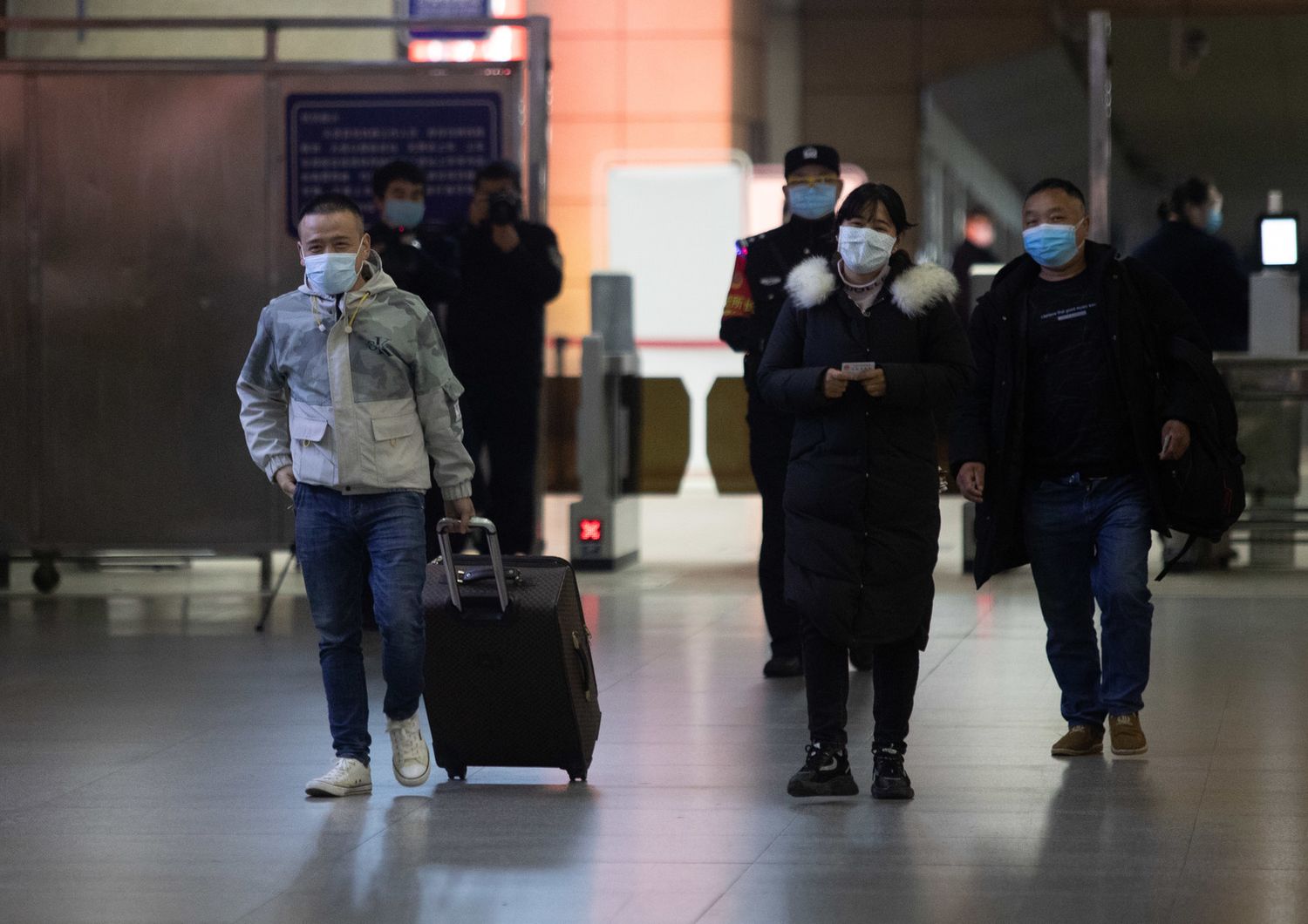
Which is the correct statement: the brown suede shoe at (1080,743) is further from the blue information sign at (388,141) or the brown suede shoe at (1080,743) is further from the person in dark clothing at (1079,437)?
the blue information sign at (388,141)

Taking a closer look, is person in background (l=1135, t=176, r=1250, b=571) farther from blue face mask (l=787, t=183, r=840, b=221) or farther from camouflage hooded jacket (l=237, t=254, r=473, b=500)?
camouflage hooded jacket (l=237, t=254, r=473, b=500)

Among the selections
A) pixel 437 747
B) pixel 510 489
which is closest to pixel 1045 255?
pixel 437 747

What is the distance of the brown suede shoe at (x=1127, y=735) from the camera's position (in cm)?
615

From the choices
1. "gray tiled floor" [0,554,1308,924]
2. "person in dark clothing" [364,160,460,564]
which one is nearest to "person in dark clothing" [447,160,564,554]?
"person in dark clothing" [364,160,460,564]

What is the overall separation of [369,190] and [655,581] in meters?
2.66

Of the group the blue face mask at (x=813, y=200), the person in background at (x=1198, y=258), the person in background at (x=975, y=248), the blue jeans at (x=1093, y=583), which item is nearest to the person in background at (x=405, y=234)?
the blue face mask at (x=813, y=200)

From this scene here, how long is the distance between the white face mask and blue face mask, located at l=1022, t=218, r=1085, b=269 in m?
0.76

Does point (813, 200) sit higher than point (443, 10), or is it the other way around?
point (443, 10)

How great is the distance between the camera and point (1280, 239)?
11695mm

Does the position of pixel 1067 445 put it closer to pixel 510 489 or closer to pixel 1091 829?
pixel 1091 829

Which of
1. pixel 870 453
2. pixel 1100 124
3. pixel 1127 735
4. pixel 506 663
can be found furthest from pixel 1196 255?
pixel 506 663

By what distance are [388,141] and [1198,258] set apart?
450cm

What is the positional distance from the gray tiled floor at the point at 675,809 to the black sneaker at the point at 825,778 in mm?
68

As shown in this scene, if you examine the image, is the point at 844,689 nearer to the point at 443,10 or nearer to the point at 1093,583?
the point at 1093,583
